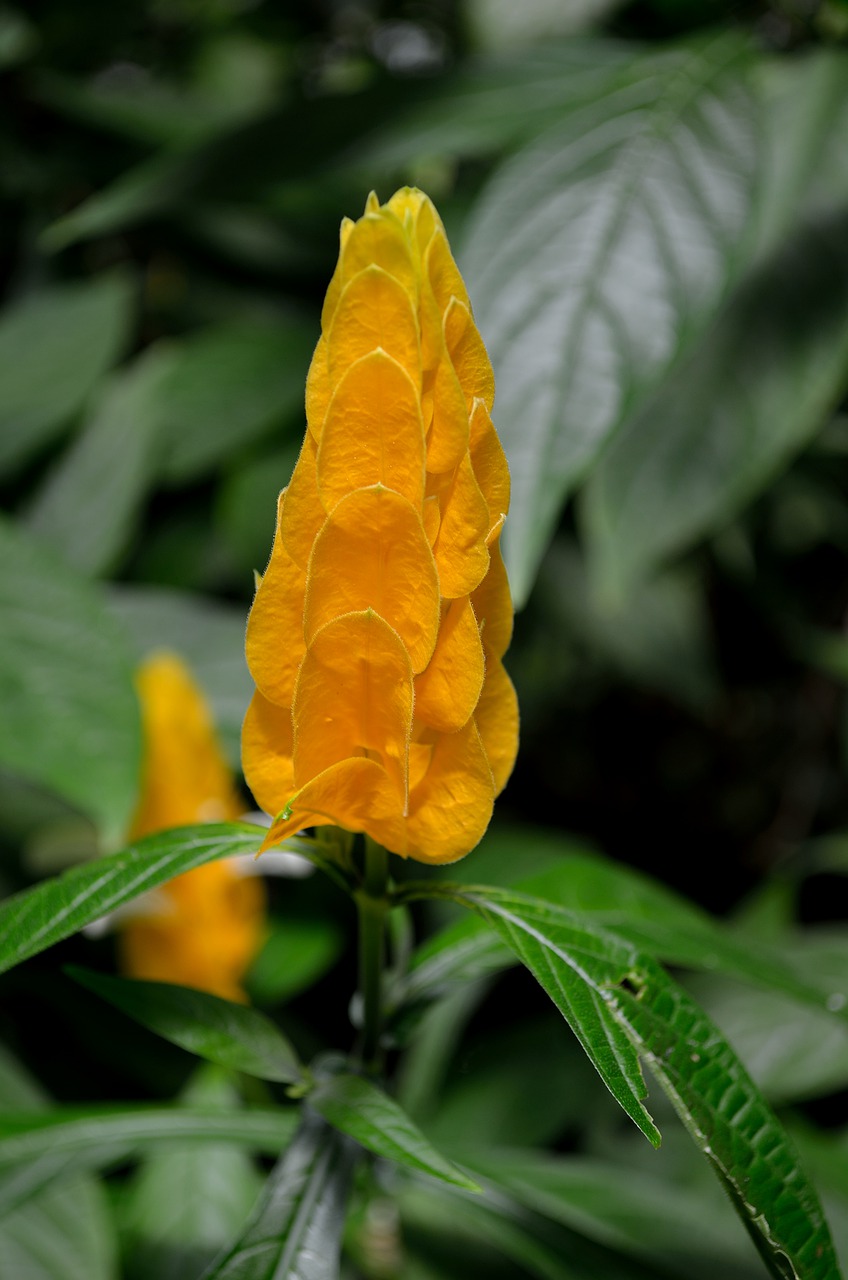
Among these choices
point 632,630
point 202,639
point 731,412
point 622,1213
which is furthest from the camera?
point 632,630

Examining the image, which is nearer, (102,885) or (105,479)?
(102,885)

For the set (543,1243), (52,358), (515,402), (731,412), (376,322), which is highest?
(52,358)

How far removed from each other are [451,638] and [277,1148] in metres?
0.34

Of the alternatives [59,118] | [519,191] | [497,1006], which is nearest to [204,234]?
[59,118]

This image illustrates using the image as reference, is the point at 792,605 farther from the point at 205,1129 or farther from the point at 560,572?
the point at 205,1129

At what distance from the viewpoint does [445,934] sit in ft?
1.43

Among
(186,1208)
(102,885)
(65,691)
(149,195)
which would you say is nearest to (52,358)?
(149,195)

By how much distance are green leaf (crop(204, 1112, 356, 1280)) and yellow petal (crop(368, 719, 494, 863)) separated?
5.1 inches

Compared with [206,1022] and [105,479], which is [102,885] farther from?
[105,479]

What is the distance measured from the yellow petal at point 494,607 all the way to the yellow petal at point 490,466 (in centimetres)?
Result: 1

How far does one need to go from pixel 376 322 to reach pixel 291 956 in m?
0.66

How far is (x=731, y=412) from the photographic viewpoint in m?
0.79

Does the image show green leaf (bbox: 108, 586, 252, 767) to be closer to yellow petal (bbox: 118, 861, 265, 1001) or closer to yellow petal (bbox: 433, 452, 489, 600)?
yellow petal (bbox: 118, 861, 265, 1001)

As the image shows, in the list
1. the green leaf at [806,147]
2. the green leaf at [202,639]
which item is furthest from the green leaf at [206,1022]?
the green leaf at [806,147]
